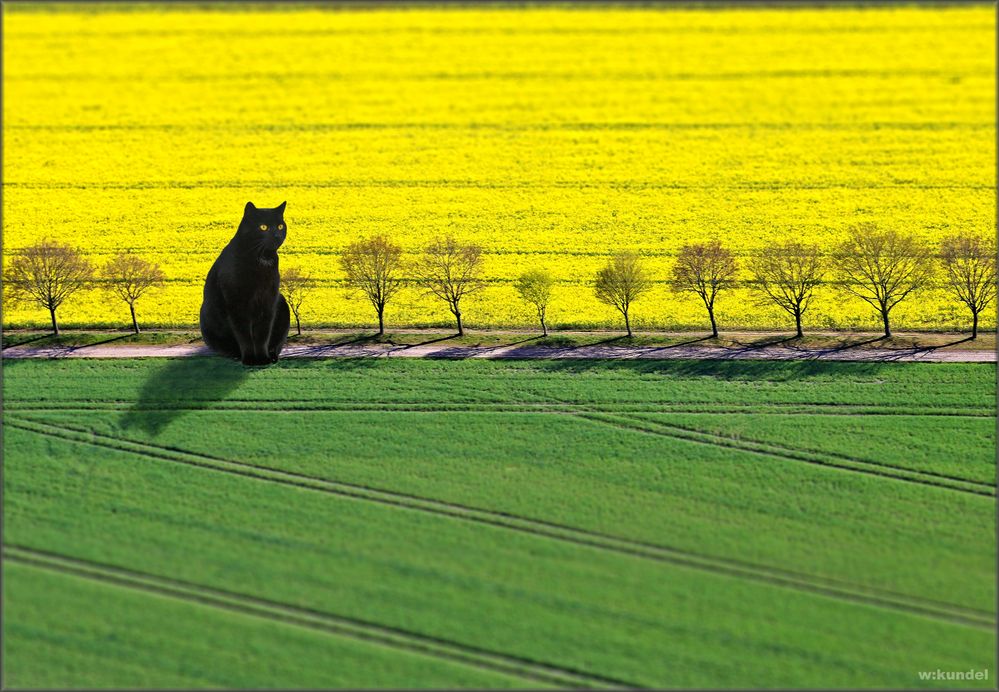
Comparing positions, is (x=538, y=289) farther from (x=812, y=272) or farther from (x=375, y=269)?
(x=812, y=272)

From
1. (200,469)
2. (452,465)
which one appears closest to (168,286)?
(200,469)

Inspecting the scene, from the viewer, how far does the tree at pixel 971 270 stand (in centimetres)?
6531

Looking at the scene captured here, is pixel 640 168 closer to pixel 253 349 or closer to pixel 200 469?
pixel 253 349

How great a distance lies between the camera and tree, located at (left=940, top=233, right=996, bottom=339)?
214ft

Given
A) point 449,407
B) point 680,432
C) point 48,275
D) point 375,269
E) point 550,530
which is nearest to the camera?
point 550,530

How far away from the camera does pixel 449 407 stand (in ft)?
193

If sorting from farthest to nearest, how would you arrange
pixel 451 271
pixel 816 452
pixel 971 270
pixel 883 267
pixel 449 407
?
pixel 451 271
pixel 883 267
pixel 971 270
pixel 449 407
pixel 816 452

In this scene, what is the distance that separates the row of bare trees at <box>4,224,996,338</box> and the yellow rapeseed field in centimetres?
Answer: 163

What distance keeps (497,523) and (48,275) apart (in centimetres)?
2906

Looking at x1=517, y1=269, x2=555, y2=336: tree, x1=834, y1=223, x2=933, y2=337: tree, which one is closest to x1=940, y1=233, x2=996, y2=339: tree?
x1=834, y1=223, x2=933, y2=337: tree

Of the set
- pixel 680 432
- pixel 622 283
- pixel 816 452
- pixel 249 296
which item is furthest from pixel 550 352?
pixel 249 296

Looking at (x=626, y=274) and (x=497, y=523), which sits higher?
(x=626, y=274)

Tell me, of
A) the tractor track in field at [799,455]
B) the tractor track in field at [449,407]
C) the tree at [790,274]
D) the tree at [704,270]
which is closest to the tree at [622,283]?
the tree at [704,270]

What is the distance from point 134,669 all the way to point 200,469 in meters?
12.1
